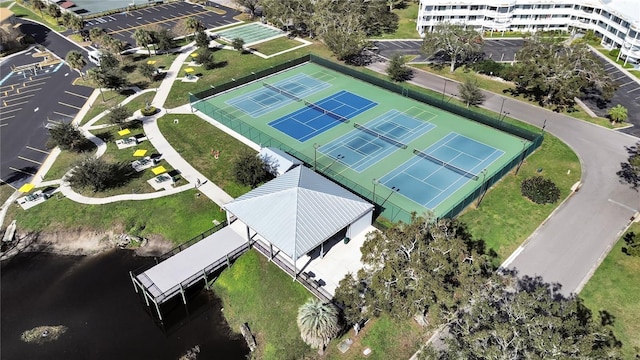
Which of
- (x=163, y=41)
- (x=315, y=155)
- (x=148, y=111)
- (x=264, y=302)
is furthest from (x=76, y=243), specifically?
(x=163, y=41)

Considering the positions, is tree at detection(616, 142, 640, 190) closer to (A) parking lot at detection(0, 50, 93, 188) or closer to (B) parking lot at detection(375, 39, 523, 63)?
(B) parking lot at detection(375, 39, 523, 63)

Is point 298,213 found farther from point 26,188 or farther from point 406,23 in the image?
point 406,23

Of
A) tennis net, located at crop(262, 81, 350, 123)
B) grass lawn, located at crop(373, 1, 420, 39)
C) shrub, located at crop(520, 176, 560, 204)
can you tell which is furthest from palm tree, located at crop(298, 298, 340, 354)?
grass lawn, located at crop(373, 1, 420, 39)

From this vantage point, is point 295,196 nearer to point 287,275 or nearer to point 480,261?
point 287,275

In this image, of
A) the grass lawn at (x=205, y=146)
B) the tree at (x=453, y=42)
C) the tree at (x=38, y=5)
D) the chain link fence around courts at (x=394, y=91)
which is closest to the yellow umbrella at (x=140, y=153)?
the grass lawn at (x=205, y=146)

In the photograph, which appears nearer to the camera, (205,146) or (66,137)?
(66,137)
